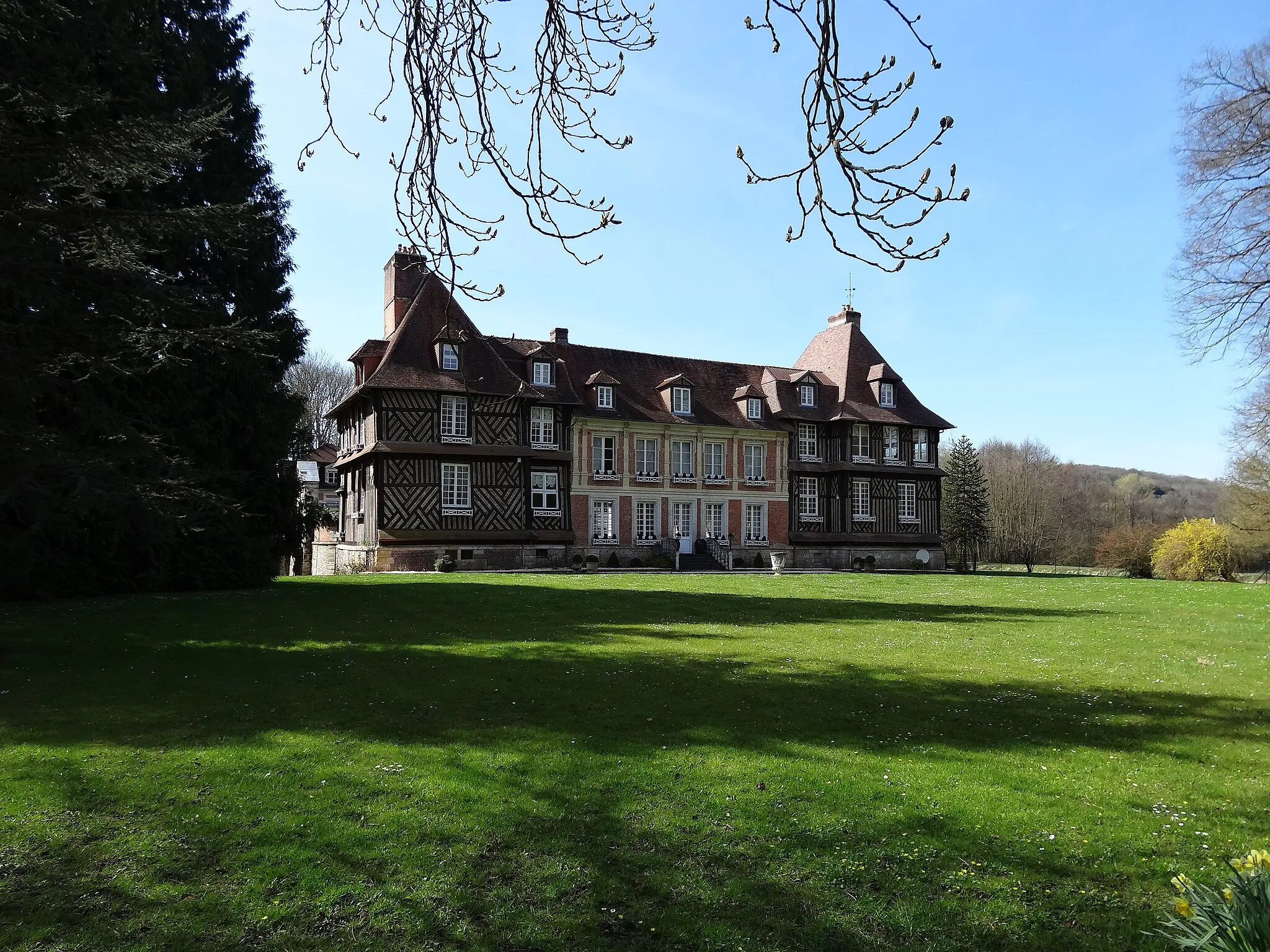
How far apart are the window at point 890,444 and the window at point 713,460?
27.1 ft

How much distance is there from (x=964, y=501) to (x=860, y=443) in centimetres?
1109

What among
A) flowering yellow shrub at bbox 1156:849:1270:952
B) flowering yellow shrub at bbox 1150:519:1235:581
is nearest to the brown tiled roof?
flowering yellow shrub at bbox 1150:519:1235:581

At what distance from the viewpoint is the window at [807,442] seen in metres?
39.3

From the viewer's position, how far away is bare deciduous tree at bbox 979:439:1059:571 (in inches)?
2062

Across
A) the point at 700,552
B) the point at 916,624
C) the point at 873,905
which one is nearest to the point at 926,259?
the point at 873,905

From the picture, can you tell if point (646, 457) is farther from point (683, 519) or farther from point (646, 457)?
point (683, 519)

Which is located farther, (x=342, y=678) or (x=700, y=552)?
(x=700, y=552)

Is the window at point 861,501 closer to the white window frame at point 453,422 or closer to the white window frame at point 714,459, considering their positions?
the white window frame at point 714,459

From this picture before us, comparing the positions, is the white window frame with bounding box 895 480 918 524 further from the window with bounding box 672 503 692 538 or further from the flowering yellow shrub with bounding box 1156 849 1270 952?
the flowering yellow shrub with bounding box 1156 849 1270 952

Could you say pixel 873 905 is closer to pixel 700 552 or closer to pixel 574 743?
pixel 574 743

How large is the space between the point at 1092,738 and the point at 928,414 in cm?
3622

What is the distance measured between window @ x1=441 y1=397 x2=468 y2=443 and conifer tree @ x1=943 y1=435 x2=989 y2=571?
28.8m

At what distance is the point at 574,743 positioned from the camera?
6391 millimetres

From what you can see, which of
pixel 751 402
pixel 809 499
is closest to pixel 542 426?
pixel 751 402
